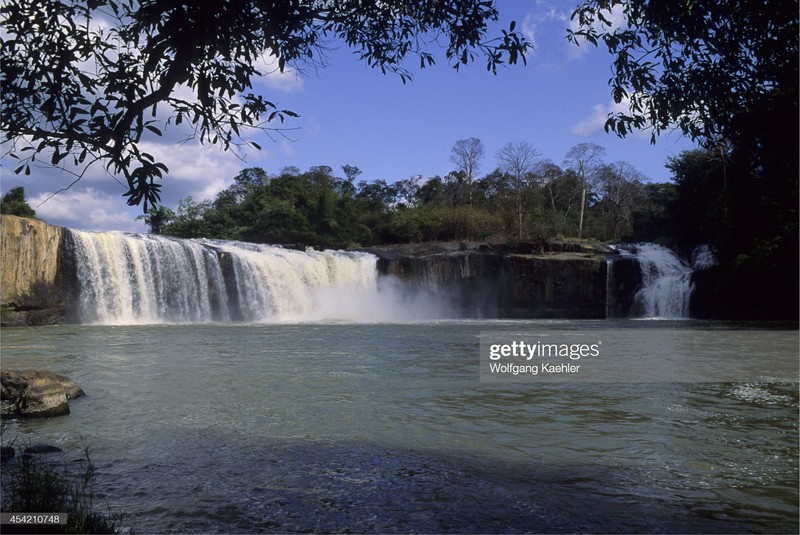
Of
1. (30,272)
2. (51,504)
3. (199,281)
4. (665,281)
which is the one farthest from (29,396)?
(665,281)

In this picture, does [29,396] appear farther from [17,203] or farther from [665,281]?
[17,203]

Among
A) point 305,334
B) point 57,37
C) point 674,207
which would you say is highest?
point 674,207

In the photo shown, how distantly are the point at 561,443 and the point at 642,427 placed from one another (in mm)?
1102

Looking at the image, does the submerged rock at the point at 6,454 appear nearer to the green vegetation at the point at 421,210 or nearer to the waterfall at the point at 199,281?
the waterfall at the point at 199,281

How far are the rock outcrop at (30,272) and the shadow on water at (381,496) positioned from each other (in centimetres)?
1876

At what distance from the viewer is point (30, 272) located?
68.8 feet

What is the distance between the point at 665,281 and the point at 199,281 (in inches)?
790

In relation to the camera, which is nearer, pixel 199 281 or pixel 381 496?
pixel 381 496

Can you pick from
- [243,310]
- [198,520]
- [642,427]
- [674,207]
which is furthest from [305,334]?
[674,207]

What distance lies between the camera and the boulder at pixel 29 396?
6.49 meters

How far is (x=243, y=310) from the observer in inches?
977

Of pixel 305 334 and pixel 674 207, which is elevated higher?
pixel 674 207

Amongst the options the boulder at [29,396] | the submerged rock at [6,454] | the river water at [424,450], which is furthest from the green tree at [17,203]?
the submerged rock at [6,454]

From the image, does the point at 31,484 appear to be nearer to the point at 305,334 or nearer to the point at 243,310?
the point at 305,334
